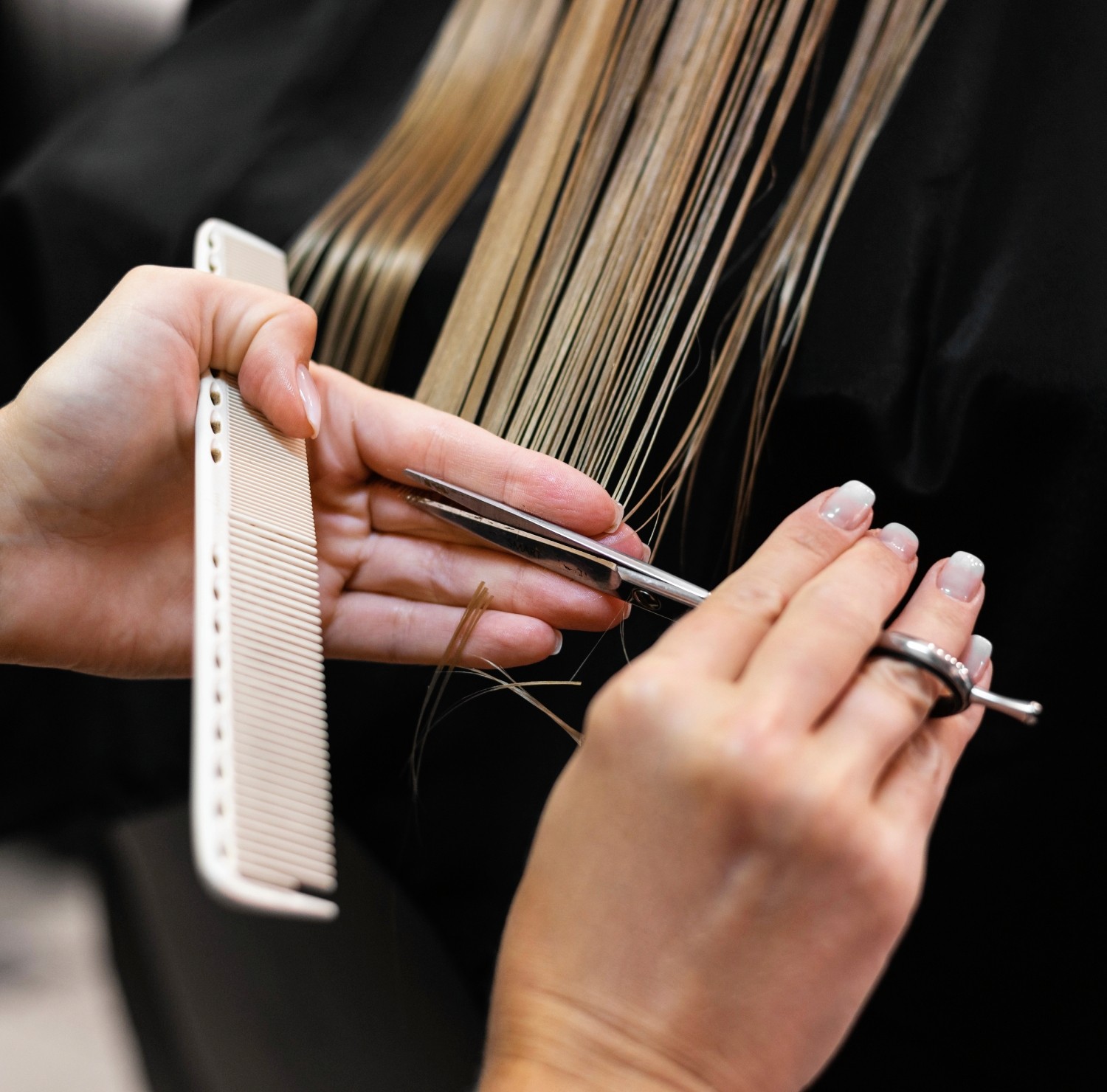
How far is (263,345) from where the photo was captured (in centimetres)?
60

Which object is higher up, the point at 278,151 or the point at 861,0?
the point at 861,0

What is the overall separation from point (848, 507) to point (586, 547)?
15 centimetres

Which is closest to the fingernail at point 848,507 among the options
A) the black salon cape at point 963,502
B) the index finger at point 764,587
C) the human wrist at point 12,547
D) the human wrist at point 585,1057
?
the index finger at point 764,587

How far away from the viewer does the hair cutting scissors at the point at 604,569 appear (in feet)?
1.43

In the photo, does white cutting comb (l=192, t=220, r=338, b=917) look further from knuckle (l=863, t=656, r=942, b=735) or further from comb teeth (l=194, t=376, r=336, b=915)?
knuckle (l=863, t=656, r=942, b=735)

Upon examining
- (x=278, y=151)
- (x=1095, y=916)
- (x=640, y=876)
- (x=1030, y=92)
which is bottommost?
(x=1095, y=916)

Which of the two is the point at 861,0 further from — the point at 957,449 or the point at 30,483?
the point at 30,483

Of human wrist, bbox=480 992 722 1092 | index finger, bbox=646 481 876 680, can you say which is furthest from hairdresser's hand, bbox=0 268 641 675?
human wrist, bbox=480 992 722 1092

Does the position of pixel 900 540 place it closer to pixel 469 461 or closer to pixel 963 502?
pixel 963 502

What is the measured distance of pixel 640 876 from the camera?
1.30 feet

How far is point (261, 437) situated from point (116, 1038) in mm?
731

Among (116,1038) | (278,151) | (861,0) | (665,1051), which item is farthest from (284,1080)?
(861,0)

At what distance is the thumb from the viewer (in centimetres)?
60

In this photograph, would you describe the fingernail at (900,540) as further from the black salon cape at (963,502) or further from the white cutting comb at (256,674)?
the white cutting comb at (256,674)
